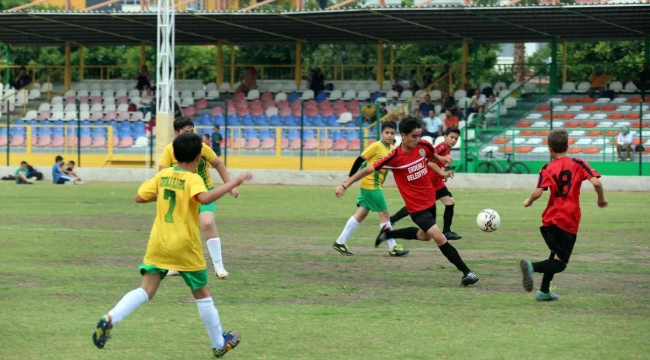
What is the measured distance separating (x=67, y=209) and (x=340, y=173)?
37.5 feet

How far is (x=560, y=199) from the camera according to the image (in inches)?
390

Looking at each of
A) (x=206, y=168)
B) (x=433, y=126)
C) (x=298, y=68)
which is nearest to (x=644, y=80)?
(x=433, y=126)

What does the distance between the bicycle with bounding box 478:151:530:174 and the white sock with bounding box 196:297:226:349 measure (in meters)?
24.5

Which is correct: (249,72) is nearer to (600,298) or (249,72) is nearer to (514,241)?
(514,241)

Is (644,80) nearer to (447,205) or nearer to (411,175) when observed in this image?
(447,205)

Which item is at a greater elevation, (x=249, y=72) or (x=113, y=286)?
(x=249, y=72)

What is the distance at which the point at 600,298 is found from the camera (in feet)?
34.0

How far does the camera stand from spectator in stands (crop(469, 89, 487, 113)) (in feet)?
119

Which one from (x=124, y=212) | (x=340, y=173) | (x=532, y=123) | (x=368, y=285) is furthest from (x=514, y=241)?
(x=532, y=123)

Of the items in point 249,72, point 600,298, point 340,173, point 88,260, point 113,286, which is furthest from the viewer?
point 249,72

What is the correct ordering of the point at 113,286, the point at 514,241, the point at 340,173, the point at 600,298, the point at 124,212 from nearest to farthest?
the point at 600,298 < the point at 113,286 < the point at 514,241 < the point at 124,212 < the point at 340,173

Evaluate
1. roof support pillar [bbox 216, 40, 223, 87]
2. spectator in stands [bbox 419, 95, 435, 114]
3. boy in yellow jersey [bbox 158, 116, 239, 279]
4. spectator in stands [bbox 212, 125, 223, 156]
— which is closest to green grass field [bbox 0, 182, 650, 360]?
boy in yellow jersey [bbox 158, 116, 239, 279]

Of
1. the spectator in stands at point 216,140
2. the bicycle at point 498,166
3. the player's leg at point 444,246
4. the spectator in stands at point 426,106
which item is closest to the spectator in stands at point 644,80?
the spectator in stands at point 426,106

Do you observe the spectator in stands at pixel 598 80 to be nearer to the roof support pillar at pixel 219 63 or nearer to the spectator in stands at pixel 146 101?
the roof support pillar at pixel 219 63
